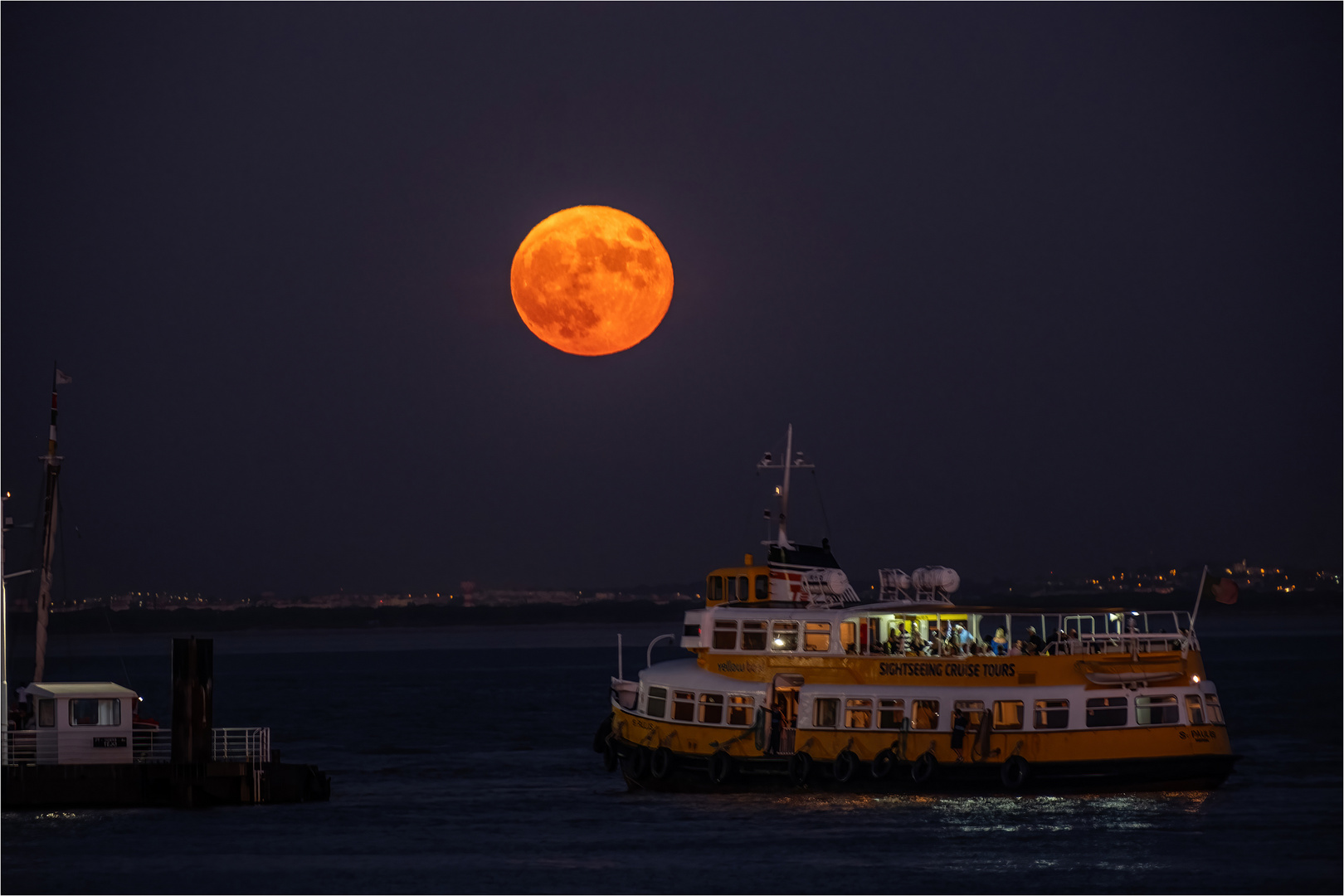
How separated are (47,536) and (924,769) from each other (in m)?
30.6

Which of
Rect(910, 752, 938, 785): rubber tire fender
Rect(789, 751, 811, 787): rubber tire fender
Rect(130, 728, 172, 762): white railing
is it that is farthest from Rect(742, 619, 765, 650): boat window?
Rect(130, 728, 172, 762): white railing

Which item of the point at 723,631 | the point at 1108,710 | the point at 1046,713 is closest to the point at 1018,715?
the point at 1046,713

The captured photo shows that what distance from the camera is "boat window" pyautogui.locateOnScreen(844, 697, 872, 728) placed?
43.2 metres

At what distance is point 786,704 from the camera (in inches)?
1751

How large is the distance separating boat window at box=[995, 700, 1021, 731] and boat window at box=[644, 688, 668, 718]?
9.88 m

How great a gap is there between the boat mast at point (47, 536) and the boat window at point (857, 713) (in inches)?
1066

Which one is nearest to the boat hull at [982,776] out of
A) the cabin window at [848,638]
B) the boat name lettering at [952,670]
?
the boat name lettering at [952,670]

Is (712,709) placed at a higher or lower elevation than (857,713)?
lower

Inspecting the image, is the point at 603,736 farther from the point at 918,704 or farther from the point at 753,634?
Answer: the point at 918,704

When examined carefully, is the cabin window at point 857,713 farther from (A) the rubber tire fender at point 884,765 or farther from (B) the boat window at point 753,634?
(B) the boat window at point 753,634

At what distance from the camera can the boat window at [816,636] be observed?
148 ft

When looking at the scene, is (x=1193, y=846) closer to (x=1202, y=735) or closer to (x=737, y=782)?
(x=1202, y=735)

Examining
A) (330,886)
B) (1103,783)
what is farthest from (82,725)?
(1103,783)

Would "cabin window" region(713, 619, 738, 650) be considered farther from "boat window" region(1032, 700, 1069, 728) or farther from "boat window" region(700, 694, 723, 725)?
"boat window" region(1032, 700, 1069, 728)
